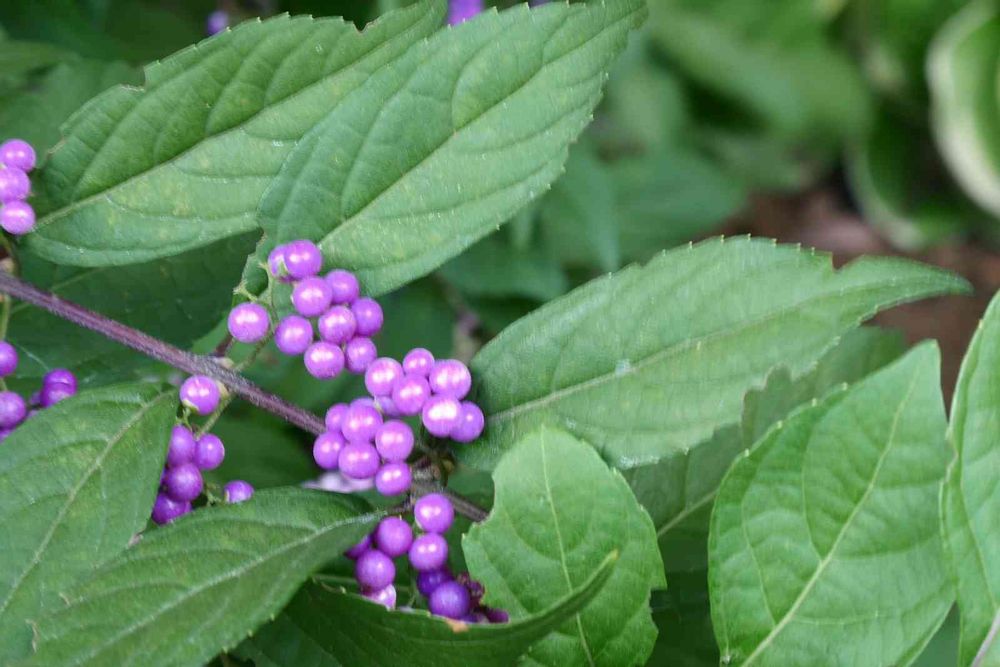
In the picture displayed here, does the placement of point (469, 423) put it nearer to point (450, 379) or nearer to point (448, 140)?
point (450, 379)

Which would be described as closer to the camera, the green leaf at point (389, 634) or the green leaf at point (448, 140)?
the green leaf at point (389, 634)

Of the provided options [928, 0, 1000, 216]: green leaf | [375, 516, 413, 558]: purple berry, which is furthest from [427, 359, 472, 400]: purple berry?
[928, 0, 1000, 216]: green leaf

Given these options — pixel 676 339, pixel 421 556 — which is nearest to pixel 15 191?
pixel 421 556

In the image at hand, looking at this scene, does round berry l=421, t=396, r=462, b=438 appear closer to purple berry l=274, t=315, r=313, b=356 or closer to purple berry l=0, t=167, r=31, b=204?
purple berry l=274, t=315, r=313, b=356

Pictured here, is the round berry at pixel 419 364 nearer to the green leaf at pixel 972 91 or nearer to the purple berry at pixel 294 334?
the purple berry at pixel 294 334

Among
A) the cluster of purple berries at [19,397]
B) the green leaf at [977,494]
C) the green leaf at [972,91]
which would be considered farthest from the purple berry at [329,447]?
the green leaf at [972,91]

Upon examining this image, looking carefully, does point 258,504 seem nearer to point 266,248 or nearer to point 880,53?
point 266,248

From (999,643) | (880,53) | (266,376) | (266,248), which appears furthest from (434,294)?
(880,53)
